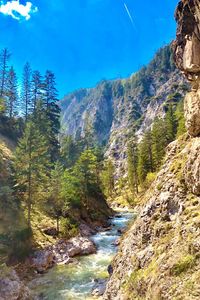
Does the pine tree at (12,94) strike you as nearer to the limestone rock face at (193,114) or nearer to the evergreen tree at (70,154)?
the evergreen tree at (70,154)

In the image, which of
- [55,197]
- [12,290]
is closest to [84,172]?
[55,197]

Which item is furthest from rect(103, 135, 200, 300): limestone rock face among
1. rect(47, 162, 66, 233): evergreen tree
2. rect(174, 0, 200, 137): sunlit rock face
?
rect(47, 162, 66, 233): evergreen tree

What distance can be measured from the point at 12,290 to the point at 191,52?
19486 millimetres

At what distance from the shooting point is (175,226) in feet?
39.6

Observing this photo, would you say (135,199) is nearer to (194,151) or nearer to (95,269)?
(95,269)

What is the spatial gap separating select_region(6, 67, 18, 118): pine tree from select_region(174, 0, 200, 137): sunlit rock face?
6343 cm

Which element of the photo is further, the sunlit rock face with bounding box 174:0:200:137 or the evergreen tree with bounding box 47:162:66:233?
the evergreen tree with bounding box 47:162:66:233

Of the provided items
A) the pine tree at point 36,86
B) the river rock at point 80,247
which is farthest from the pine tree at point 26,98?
the river rock at point 80,247

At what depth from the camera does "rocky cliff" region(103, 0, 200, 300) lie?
9.98m

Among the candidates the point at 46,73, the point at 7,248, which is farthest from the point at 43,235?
the point at 46,73

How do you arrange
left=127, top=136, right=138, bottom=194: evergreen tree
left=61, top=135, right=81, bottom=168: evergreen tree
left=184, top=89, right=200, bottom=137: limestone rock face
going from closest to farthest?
left=184, top=89, right=200, bottom=137: limestone rock face, left=61, top=135, right=81, bottom=168: evergreen tree, left=127, top=136, right=138, bottom=194: evergreen tree

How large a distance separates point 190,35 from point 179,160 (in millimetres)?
6291

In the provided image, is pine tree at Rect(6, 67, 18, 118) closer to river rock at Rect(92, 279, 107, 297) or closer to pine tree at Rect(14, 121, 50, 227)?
pine tree at Rect(14, 121, 50, 227)

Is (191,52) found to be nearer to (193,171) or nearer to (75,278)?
(193,171)
